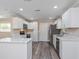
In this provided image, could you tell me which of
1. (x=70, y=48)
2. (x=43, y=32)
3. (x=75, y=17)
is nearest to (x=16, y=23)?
(x=43, y=32)

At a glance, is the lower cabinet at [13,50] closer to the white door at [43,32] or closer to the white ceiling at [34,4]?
the white ceiling at [34,4]

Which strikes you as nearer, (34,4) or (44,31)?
(34,4)

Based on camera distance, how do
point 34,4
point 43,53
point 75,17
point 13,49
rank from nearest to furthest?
1. point 13,49
2. point 75,17
3. point 34,4
4. point 43,53

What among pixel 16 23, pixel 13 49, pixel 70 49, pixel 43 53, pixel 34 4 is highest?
pixel 34 4

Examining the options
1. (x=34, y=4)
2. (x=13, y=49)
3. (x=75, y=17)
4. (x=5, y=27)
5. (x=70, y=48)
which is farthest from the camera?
(x=5, y=27)

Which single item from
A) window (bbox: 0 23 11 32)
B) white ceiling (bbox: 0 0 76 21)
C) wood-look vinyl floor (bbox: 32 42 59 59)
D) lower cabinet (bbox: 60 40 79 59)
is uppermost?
white ceiling (bbox: 0 0 76 21)

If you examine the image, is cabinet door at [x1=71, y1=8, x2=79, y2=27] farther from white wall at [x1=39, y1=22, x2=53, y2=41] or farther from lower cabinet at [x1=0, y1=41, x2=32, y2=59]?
white wall at [x1=39, y1=22, x2=53, y2=41]

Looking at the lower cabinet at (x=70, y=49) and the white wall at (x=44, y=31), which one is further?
the white wall at (x=44, y=31)

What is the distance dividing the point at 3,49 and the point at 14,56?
17.0 inches

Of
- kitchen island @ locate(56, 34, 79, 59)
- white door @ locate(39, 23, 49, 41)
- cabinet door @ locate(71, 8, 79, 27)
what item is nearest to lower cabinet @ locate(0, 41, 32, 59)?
kitchen island @ locate(56, 34, 79, 59)

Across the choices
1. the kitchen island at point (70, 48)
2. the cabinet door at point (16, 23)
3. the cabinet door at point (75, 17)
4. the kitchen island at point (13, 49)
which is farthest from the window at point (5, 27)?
the kitchen island at point (70, 48)

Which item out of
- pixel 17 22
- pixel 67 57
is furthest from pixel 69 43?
pixel 17 22

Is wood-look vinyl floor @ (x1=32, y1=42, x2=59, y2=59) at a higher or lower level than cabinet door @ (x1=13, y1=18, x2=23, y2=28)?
lower

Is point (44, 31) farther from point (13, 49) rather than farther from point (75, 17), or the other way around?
point (13, 49)
